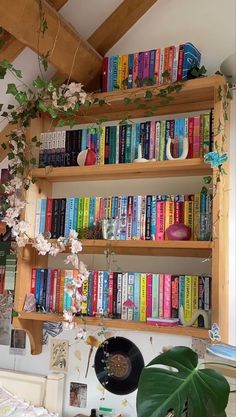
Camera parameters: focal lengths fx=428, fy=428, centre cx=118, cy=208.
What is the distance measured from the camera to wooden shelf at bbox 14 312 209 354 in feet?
5.60

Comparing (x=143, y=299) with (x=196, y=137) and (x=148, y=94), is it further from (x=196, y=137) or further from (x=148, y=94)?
(x=148, y=94)

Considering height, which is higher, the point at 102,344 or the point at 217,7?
the point at 217,7

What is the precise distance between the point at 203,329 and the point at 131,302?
0.34m

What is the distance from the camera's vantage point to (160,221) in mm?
1895

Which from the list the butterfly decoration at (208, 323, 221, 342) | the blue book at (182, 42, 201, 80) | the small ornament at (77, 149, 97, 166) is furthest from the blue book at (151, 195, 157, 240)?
the blue book at (182, 42, 201, 80)

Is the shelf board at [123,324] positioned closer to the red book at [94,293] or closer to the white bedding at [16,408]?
the red book at [94,293]

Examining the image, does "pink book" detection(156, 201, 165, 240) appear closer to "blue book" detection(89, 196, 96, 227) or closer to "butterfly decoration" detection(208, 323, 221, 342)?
"blue book" detection(89, 196, 96, 227)

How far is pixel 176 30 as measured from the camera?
7.04ft

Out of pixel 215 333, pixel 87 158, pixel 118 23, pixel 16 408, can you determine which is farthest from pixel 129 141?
pixel 16 408

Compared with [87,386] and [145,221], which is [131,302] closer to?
[145,221]

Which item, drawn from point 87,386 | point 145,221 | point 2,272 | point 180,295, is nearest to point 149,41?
point 145,221

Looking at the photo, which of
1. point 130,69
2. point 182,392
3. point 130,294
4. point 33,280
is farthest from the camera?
point 33,280

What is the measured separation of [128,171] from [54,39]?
66 centimetres

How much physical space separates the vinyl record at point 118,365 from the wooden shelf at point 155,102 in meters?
1.11
